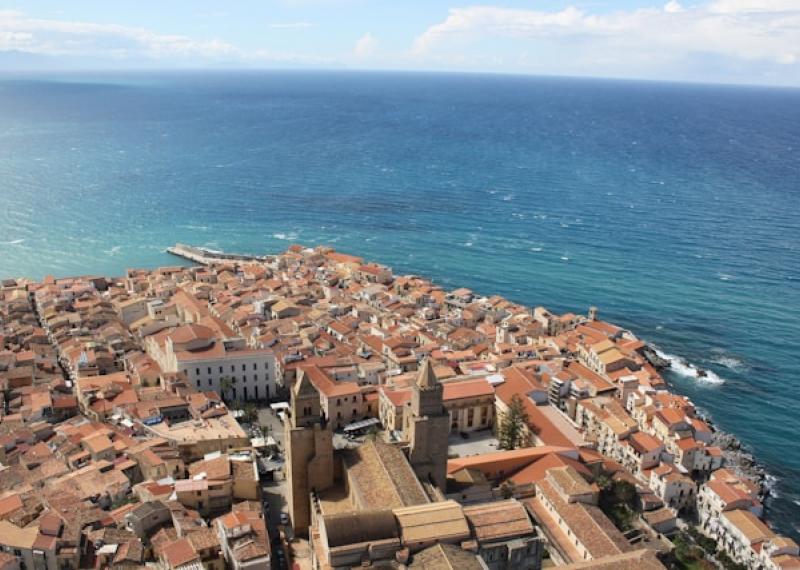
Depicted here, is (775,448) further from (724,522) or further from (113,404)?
(113,404)

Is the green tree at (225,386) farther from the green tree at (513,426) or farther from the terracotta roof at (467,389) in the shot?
the green tree at (513,426)

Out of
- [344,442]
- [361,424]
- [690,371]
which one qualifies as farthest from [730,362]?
[344,442]

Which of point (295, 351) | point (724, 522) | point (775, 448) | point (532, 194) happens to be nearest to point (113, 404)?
point (295, 351)

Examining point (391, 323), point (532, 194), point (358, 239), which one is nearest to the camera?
point (391, 323)

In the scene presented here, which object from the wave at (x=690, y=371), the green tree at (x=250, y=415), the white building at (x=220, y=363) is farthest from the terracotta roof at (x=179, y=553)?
the wave at (x=690, y=371)

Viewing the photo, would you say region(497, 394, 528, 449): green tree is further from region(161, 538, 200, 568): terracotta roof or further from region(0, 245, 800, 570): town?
region(161, 538, 200, 568): terracotta roof

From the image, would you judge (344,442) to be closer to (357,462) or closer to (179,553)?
(357,462)
